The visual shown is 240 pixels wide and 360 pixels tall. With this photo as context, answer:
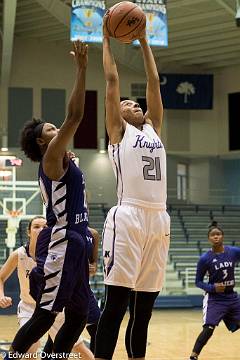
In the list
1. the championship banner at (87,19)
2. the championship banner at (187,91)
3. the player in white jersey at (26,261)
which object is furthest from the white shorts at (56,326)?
the championship banner at (187,91)

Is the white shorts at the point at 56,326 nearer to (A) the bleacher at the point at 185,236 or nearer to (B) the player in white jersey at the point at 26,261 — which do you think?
(B) the player in white jersey at the point at 26,261

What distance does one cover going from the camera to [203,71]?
26.2 m

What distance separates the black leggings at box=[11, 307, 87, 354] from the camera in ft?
12.4

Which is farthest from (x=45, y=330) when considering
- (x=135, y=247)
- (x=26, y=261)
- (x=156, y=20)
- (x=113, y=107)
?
(x=156, y=20)

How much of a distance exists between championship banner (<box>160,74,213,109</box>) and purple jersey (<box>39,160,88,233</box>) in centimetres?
2162

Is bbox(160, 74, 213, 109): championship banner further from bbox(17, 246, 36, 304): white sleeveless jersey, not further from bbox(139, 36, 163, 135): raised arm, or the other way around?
bbox(139, 36, 163, 135): raised arm

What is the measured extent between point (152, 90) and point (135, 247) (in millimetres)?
1241

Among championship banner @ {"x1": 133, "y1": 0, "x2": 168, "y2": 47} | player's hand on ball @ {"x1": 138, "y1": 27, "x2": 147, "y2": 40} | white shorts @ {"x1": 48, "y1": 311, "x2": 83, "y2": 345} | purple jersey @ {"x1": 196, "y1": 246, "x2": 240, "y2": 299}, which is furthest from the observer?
championship banner @ {"x1": 133, "y1": 0, "x2": 168, "y2": 47}

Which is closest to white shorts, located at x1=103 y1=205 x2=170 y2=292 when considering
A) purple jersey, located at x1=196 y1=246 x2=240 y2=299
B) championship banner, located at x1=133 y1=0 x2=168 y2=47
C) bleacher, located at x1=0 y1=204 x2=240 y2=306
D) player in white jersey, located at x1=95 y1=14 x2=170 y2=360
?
player in white jersey, located at x1=95 y1=14 x2=170 y2=360

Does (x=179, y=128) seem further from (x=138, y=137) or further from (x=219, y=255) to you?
(x=138, y=137)

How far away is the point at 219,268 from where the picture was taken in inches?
303

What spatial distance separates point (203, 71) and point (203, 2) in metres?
6.79

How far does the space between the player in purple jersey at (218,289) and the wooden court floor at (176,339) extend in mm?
579

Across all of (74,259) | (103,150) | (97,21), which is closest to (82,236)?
(74,259)
